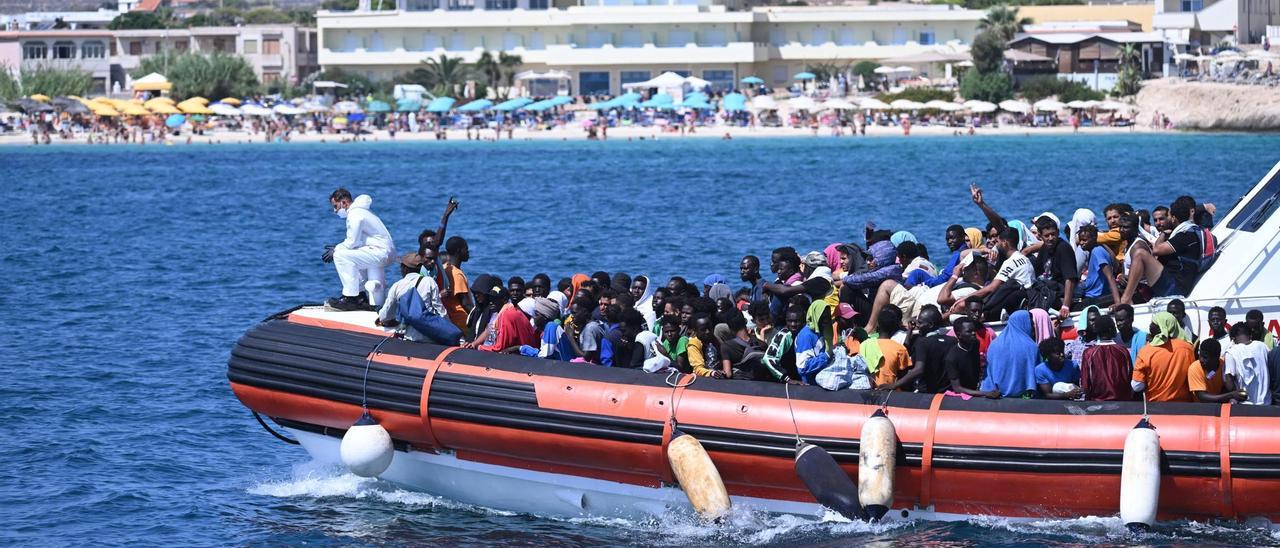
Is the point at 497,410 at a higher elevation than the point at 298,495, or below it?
higher

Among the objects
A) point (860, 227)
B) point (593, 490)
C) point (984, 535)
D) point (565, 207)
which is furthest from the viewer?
point (565, 207)

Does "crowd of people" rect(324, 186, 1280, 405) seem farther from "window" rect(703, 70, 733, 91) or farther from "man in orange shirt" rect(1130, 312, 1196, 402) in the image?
"window" rect(703, 70, 733, 91)

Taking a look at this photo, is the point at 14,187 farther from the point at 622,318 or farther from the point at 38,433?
the point at 622,318

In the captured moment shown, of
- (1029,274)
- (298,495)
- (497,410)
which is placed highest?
(1029,274)

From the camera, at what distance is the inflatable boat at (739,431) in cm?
1030

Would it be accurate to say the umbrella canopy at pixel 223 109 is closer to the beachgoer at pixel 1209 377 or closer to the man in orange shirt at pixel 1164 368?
the man in orange shirt at pixel 1164 368

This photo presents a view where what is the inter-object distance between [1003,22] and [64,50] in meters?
53.4

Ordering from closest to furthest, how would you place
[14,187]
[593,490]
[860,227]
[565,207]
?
1. [593,490]
2. [860,227]
3. [565,207]
4. [14,187]

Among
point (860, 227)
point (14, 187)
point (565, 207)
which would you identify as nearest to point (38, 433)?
point (860, 227)

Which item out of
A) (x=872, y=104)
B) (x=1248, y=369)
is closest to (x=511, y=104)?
(x=872, y=104)

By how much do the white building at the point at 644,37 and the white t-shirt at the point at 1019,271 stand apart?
7778cm

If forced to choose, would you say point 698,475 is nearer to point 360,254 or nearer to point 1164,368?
point 1164,368

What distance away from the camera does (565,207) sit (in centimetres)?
4331

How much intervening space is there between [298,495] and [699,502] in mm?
3810
